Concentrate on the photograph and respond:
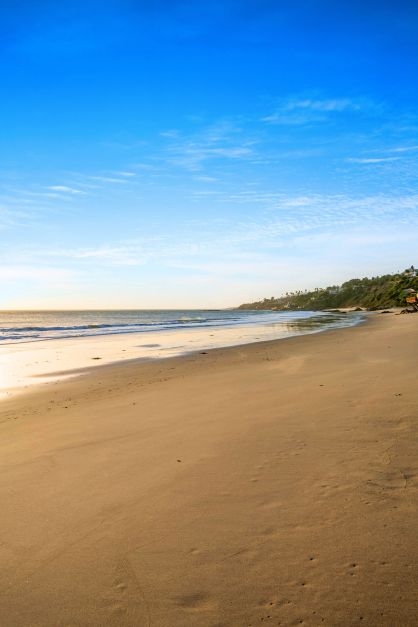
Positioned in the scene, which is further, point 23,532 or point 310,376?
point 310,376

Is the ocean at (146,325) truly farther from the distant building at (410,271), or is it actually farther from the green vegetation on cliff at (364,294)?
the distant building at (410,271)

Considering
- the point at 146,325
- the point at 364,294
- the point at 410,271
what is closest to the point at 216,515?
the point at 146,325

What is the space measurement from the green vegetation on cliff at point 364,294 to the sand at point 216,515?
7984cm

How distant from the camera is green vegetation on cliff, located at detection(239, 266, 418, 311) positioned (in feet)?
284

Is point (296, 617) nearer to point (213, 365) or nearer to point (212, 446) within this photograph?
point (212, 446)

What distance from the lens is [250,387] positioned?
369 inches

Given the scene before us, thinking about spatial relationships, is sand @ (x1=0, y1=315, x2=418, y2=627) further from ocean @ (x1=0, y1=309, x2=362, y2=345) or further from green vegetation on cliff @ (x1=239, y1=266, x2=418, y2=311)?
green vegetation on cliff @ (x1=239, y1=266, x2=418, y2=311)

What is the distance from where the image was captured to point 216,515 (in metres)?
3.65

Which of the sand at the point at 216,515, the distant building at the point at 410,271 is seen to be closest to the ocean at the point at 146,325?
the sand at the point at 216,515

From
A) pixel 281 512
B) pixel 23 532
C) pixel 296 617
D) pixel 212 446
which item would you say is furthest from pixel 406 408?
pixel 23 532

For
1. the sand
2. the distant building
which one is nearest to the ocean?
the sand

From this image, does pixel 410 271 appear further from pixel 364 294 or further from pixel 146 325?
pixel 146 325

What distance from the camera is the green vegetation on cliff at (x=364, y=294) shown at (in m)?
86.4

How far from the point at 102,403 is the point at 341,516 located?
6.35 meters
